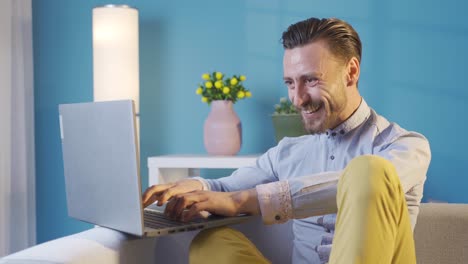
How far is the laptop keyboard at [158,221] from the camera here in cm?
156

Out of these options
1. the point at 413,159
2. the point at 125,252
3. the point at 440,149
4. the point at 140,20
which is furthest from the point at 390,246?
the point at 140,20

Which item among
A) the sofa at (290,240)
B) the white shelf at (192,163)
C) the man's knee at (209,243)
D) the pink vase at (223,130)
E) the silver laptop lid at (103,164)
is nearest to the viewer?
the silver laptop lid at (103,164)

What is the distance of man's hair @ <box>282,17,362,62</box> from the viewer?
1.92m

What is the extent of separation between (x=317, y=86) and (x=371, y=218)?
26.0 inches

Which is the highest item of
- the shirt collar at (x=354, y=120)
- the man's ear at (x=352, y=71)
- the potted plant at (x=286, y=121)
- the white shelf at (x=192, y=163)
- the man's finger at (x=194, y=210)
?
the man's ear at (x=352, y=71)

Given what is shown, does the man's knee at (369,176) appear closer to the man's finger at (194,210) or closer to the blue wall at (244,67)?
the man's finger at (194,210)

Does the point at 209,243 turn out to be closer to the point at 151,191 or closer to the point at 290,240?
the point at 151,191

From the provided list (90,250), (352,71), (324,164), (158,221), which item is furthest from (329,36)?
(90,250)

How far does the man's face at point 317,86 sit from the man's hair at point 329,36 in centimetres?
2

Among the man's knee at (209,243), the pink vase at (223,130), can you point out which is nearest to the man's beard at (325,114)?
the man's knee at (209,243)

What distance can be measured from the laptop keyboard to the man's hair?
62 centimetres

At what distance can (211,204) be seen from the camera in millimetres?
1681

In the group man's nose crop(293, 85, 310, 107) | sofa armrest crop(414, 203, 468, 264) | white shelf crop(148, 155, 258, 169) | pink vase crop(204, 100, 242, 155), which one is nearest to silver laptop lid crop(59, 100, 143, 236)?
man's nose crop(293, 85, 310, 107)

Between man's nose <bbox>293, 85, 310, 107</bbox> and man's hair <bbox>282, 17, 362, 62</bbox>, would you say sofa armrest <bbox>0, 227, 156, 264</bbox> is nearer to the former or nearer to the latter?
man's nose <bbox>293, 85, 310, 107</bbox>
